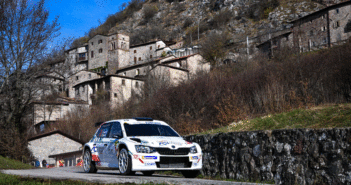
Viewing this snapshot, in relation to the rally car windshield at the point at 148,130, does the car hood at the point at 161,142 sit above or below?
below

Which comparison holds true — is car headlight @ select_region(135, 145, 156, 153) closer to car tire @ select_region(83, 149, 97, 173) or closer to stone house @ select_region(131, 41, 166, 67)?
car tire @ select_region(83, 149, 97, 173)

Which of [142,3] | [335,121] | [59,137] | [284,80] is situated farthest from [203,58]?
[142,3]

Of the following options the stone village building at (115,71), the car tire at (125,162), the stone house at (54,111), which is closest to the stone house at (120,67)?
the stone village building at (115,71)

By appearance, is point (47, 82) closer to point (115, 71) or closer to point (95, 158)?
point (95, 158)

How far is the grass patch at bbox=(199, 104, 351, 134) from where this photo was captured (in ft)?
40.7

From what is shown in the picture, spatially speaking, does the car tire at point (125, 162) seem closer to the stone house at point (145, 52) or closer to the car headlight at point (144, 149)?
the car headlight at point (144, 149)

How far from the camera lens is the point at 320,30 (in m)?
70.6

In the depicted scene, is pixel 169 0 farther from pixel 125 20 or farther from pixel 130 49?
pixel 130 49

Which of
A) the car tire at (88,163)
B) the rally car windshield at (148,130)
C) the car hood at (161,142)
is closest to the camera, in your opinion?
the car hood at (161,142)

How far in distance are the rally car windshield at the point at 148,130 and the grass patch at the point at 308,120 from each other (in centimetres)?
547

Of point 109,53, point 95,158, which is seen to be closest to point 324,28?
point 109,53

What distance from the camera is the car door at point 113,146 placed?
992 cm

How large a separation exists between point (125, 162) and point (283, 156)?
158 inches

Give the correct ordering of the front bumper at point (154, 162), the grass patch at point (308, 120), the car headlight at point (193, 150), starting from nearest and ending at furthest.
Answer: the front bumper at point (154, 162) < the car headlight at point (193, 150) < the grass patch at point (308, 120)
